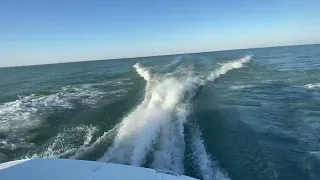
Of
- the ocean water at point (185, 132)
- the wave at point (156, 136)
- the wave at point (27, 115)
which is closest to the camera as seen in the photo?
the ocean water at point (185, 132)

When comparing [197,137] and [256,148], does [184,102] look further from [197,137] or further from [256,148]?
[256,148]

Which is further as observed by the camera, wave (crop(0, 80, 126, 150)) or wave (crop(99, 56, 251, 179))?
wave (crop(0, 80, 126, 150))

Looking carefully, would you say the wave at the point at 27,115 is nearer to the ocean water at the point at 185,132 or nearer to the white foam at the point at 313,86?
the ocean water at the point at 185,132

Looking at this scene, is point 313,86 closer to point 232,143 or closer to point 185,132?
point 232,143

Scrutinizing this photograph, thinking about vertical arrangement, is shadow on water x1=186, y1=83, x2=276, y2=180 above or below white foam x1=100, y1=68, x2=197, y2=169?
below

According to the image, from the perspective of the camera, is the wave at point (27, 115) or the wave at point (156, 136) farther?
the wave at point (27, 115)

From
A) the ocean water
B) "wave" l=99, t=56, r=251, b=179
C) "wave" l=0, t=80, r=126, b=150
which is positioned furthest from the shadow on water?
"wave" l=0, t=80, r=126, b=150

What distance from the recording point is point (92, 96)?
17.1 meters

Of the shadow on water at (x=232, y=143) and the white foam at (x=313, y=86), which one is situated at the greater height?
the white foam at (x=313, y=86)

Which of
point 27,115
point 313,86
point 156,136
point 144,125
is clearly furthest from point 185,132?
point 313,86

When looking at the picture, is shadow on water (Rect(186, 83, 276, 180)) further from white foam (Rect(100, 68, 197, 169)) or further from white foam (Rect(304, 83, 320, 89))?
white foam (Rect(304, 83, 320, 89))

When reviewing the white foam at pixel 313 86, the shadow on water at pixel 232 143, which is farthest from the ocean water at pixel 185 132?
the white foam at pixel 313 86

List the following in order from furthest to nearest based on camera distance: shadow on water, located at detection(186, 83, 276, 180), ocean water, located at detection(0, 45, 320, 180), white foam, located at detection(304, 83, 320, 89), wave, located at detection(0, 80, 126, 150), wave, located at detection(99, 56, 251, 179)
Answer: white foam, located at detection(304, 83, 320, 89), wave, located at detection(0, 80, 126, 150), wave, located at detection(99, 56, 251, 179), ocean water, located at detection(0, 45, 320, 180), shadow on water, located at detection(186, 83, 276, 180)

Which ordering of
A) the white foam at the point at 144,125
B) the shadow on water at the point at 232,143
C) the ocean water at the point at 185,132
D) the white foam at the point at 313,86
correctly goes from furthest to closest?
the white foam at the point at 313,86
the white foam at the point at 144,125
the ocean water at the point at 185,132
the shadow on water at the point at 232,143
